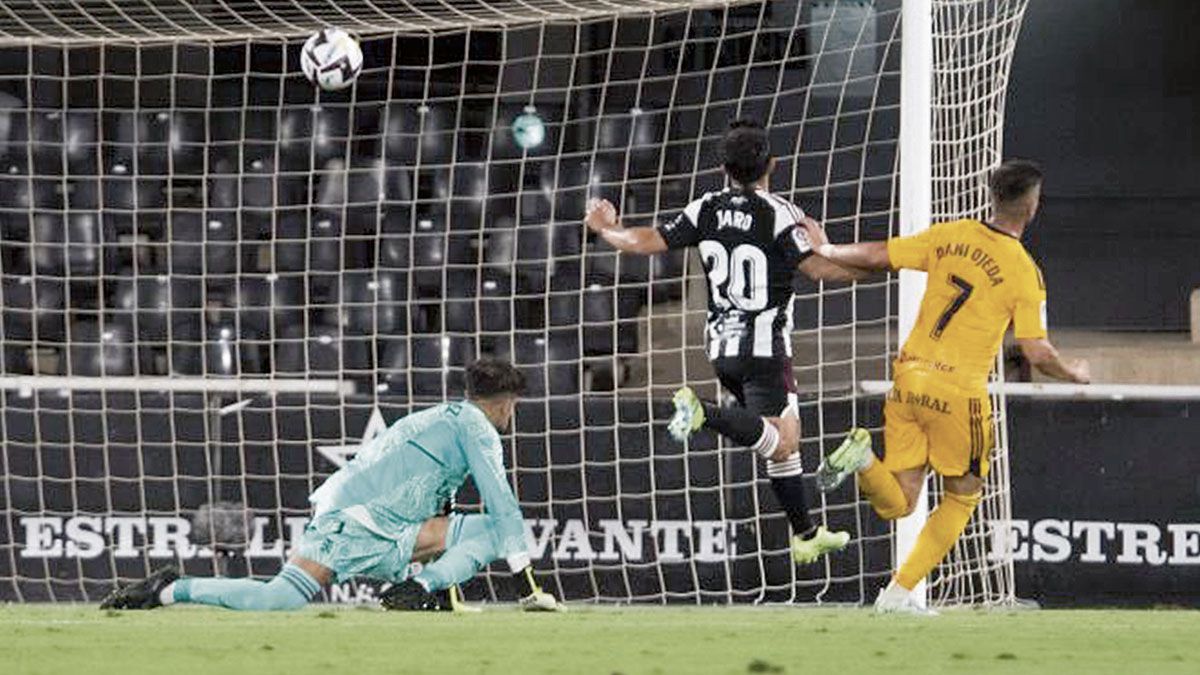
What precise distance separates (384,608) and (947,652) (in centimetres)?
341

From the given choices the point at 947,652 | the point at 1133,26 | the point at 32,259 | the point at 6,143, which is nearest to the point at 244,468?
the point at 32,259

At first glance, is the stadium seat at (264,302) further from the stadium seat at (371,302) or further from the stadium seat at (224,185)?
the stadium seat at (224,185)

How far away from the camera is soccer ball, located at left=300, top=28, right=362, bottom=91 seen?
11.1 meters

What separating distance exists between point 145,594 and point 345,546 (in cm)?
81

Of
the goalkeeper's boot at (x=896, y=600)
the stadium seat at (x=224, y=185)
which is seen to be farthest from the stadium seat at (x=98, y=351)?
the goalkeeper's boot at (x=896, y=600)

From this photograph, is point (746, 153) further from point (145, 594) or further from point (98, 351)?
point (98, 351)

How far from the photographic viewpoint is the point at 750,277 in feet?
30.5

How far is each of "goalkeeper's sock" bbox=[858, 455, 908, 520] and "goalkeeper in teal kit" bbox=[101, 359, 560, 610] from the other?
4.16 feet

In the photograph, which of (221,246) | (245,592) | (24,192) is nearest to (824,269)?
(245,592)

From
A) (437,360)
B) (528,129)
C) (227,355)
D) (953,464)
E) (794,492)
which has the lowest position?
(794,492)

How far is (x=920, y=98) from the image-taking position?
10.4m

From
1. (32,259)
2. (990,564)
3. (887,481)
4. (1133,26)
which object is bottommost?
(990,564)

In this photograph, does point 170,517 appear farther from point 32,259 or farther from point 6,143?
point 6,143

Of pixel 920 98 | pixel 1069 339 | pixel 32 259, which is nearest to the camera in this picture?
pixel 920 98
